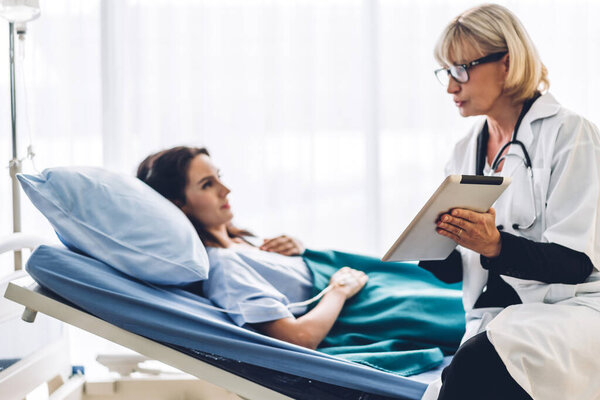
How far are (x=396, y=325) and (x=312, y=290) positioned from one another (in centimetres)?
31

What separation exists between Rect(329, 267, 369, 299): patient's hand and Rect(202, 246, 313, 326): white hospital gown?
0.30 ft

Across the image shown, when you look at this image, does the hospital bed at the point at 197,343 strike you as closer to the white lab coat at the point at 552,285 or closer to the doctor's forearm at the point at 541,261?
the white lab coat at the point at 552,285

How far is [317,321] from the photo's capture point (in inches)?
→ 64.8

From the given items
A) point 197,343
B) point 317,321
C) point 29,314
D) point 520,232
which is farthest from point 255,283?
point 520,232

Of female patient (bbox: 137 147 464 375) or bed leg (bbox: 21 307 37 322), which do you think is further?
female patient (bbox: 137 147 464 375)

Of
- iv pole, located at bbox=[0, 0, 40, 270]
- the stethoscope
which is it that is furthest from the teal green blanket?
iv pole, located at bbox=[0, 0, 40, 270]

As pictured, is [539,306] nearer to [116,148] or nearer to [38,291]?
[38,291]

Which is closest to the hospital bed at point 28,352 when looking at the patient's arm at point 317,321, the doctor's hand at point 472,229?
the patient's arm at point 317,321

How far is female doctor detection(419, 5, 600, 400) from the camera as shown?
125 cm

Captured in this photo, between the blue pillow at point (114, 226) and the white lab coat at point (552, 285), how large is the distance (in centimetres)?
66

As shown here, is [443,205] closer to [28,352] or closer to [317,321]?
[317,321]

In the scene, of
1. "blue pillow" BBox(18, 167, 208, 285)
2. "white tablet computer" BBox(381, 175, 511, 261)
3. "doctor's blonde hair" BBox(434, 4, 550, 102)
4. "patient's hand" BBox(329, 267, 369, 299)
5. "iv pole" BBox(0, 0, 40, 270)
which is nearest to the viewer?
"white tablet computer" BBox(381, 175, 511, 261)

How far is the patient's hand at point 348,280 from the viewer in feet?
6.07

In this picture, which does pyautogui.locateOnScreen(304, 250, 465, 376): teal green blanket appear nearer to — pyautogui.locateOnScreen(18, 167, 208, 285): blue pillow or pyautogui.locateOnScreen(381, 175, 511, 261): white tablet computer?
pyautogui.locateOnScreen(381, 175, 511, 261): white tablet computer
